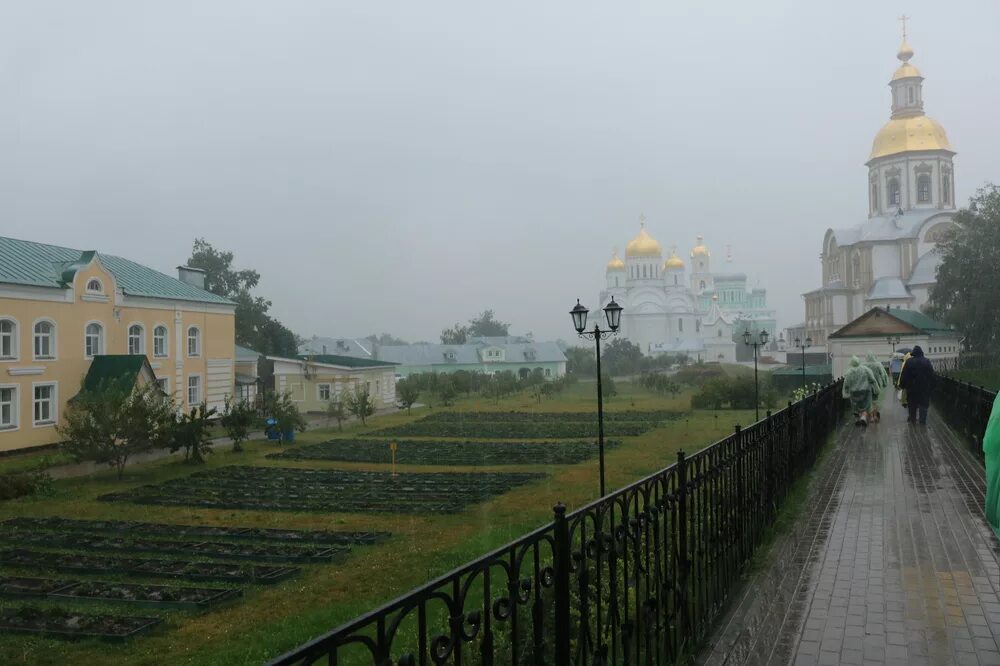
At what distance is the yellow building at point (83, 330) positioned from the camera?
70.0 ft

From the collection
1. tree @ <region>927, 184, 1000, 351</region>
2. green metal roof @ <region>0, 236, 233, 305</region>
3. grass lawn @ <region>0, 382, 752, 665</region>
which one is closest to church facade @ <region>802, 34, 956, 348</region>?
tree @ <region>927, 184, 1000, 351</region>

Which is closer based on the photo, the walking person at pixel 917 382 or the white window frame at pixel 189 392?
the walking person at pixel 917 382

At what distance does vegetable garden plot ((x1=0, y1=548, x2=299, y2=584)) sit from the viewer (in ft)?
29.0

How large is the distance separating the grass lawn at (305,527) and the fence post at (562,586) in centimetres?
406

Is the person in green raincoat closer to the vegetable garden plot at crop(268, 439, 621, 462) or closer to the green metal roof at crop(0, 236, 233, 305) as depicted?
the vegetable garden plot at crop(268, 439, 621, 462)

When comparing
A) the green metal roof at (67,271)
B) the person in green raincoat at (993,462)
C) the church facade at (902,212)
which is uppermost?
the church facade at (902,212)

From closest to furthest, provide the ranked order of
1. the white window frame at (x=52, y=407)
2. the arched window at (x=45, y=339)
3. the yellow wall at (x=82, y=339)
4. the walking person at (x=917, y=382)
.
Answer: the walking person at (x=917, y=382), the yellow wall at (x=82, y=339), the white window frame at (x=52, y=407), the arched window at (x=45, y=339)

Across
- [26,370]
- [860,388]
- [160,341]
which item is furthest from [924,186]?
[26,370]

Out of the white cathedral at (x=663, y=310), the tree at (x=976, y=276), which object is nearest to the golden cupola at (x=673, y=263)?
the white cathedral at (x=663, y=310)

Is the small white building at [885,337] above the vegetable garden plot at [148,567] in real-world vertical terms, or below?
above

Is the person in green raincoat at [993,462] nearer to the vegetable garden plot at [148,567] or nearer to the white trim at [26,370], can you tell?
the vegetable garden plot at [148,567]

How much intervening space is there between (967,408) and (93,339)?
2344cm

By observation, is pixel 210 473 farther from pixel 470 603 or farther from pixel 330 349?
pixel 330 349

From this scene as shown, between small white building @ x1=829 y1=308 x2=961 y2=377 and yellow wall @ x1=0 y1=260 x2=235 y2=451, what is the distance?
86.3ft
